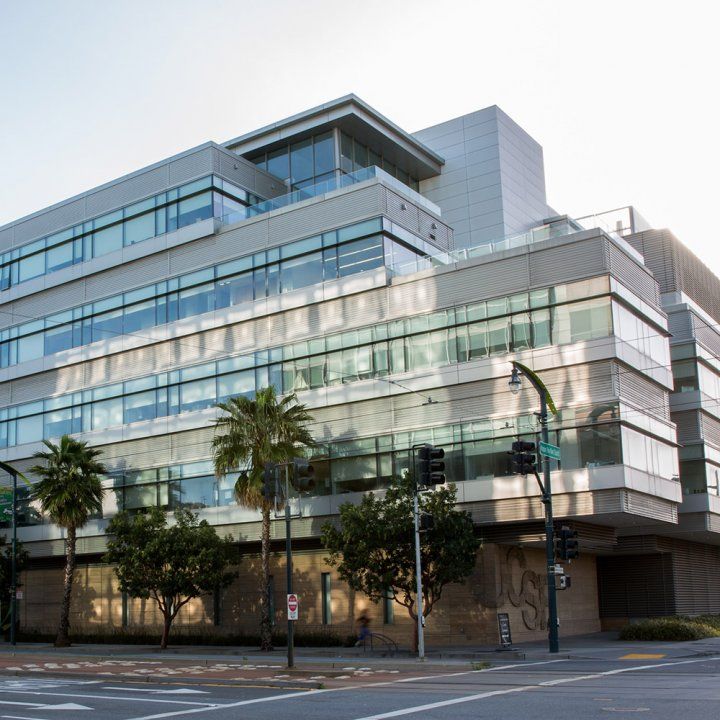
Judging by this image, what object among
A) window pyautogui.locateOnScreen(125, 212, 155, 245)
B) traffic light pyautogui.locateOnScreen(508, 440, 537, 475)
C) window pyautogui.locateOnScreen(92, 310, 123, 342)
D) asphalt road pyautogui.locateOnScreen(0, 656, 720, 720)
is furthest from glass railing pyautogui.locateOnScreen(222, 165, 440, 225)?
asphalt road pyautogui.locateOnScreen(0, 656, 720, 720)

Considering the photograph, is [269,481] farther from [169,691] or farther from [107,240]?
[107,240]

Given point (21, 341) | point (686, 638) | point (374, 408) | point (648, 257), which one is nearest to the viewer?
point (686, 638)

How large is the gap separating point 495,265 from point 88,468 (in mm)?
23619

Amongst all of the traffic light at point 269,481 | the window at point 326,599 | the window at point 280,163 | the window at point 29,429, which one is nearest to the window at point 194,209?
the window at point 280,163

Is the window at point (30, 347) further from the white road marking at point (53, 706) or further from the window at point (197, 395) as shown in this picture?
the white road marking at point (53, 706)

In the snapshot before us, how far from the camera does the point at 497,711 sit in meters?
17.1

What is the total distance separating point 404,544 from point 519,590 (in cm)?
834

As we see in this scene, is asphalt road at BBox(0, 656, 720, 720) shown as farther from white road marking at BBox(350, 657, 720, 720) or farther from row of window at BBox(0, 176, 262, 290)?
row of window at BBox(0, 176, 262, 290)

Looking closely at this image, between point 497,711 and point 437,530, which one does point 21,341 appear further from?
point 497,711

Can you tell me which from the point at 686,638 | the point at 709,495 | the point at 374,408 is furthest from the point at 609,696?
the point at 709,495

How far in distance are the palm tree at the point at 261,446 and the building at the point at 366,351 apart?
4017mm

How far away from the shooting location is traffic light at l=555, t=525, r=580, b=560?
1257 inches

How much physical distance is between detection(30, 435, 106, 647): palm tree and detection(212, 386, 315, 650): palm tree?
11393 millimetres

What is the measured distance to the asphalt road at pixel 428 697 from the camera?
56.2 feet
